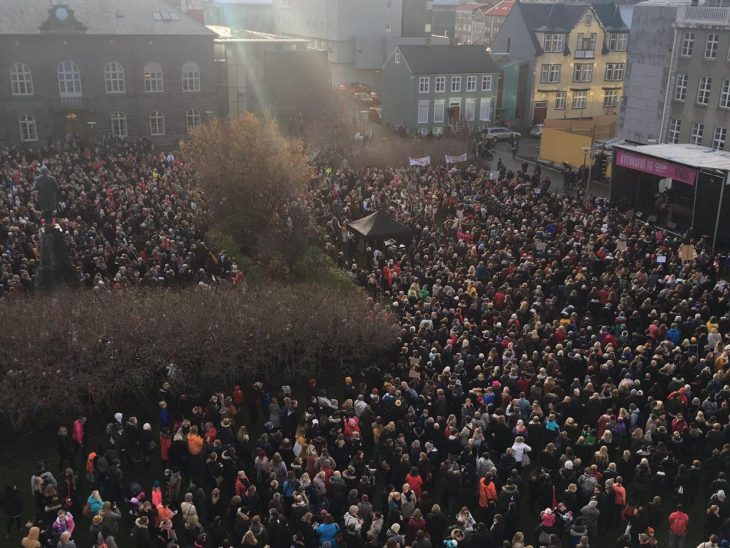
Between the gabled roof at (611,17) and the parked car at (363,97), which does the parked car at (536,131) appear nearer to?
the gabled roof at (611,17)

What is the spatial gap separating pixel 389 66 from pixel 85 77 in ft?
78.8

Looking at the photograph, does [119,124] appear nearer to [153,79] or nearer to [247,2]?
[153,79]

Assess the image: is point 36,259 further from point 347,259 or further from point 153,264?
point 347,259

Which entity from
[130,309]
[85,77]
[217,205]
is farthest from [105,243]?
[85,77]

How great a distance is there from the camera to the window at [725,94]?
3884cm

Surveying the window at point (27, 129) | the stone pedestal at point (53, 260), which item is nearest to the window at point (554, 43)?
the window at point (27, 129)

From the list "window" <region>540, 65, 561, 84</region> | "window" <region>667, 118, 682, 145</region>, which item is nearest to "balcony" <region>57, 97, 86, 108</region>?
"window" <region>540, 65, 561, 84</region>

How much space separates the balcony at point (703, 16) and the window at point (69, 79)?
37.7 m

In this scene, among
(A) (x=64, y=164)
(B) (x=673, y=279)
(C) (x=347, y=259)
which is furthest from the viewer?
(A) (x=64, y=164)

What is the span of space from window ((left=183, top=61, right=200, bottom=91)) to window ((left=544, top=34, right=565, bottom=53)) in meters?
29.4

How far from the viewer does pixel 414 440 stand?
49.2 feet

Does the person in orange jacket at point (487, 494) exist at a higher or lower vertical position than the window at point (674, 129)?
lower

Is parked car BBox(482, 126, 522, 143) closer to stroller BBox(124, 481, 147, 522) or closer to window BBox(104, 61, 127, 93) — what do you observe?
window BBox(104, 61, 127, 93)

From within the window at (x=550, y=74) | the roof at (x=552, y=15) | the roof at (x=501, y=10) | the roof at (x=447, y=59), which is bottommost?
the window at (x=550, y=74)
